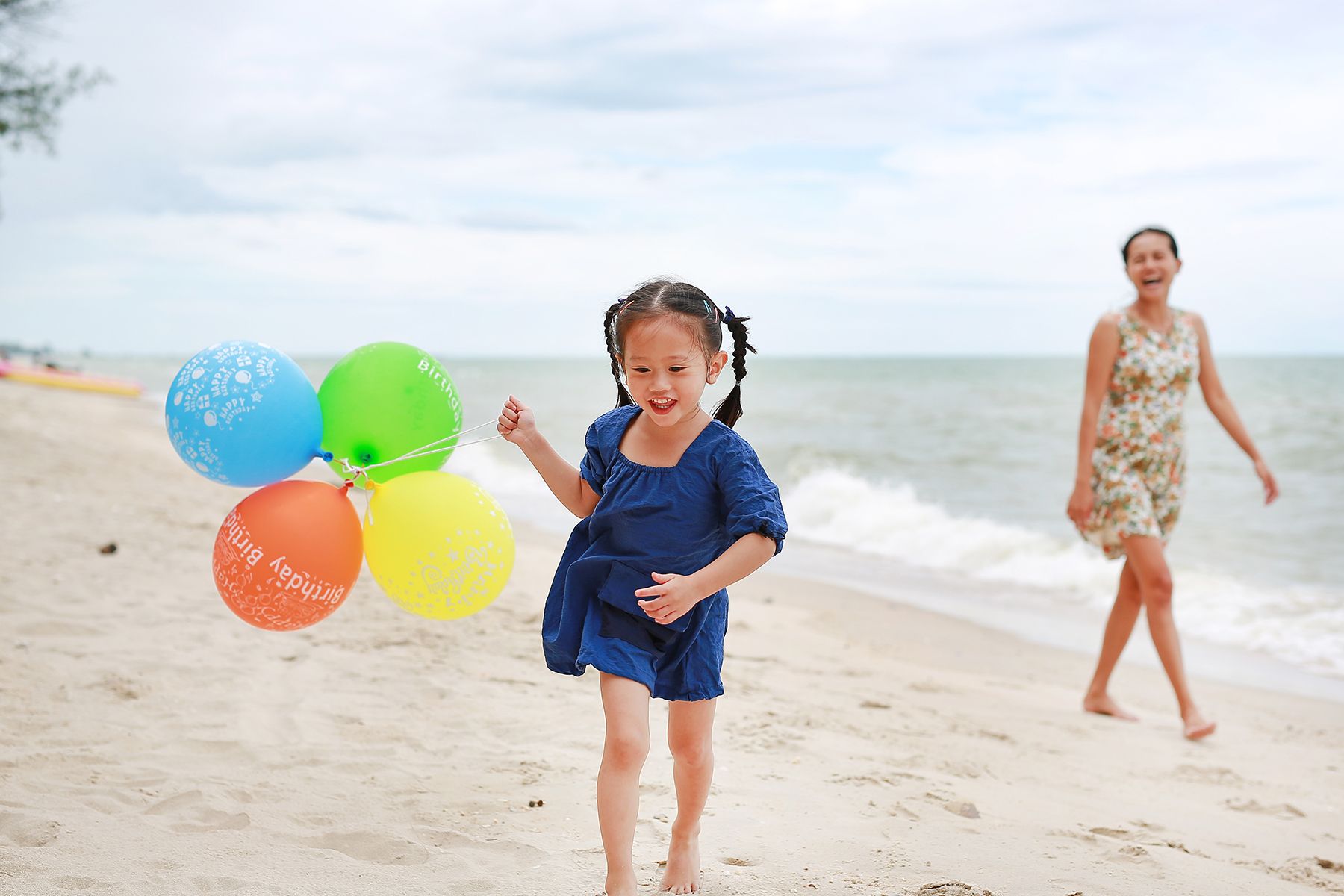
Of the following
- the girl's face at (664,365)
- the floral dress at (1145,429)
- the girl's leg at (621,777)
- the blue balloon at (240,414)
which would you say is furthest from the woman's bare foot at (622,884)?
the floral dress at (1145,429)

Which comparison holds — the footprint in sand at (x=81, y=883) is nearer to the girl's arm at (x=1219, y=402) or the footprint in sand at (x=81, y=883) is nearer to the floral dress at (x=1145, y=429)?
the floral dress at (x=1145, y=429)

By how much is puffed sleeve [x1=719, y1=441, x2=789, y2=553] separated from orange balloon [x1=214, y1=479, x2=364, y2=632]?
3.56 feet

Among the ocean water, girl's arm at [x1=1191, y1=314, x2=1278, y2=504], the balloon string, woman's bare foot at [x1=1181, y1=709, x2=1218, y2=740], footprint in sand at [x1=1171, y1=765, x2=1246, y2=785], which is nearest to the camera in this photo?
the balloon string

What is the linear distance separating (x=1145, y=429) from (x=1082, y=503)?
1.37 feet

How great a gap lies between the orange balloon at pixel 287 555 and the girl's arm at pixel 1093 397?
3.19 m

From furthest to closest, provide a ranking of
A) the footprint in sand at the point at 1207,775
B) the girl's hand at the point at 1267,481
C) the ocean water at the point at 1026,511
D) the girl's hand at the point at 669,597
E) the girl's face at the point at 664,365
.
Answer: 1. the ocean water at the point at 1026,511
2. the girl's hand at the point at 1267,481
3. the footprint in sand at the point at 1207,775
4. the girl's face at the point at 664,365
5. the girl's hand at the point at 669,597

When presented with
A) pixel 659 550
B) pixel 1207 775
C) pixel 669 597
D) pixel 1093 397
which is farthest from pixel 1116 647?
pixel 669 597

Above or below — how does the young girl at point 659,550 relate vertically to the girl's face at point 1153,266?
below

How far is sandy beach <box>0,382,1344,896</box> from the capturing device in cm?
286

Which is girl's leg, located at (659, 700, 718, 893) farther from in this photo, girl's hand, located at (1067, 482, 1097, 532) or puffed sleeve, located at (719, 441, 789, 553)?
girl's hand, located at (1067, 482, 1097, 532)

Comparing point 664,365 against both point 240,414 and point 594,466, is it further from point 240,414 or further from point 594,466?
point 240,414

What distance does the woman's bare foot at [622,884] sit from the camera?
8.14 ft

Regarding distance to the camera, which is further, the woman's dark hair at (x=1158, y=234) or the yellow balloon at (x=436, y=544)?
the woman's dark hair at (x=1158, y=234)

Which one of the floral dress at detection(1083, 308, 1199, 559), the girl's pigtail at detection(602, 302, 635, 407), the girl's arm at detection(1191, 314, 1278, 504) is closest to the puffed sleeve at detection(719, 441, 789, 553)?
the girl's pigtail at detection(602, 302, 635, 407)
